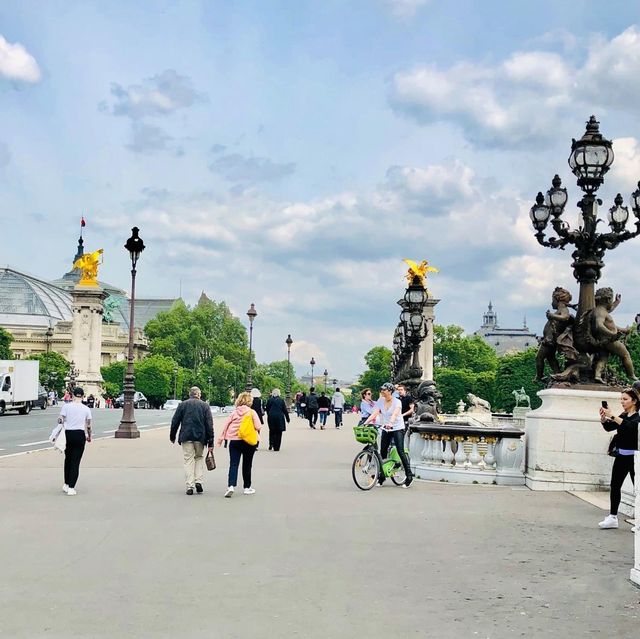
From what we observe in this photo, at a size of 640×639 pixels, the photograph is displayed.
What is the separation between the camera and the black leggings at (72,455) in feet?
47.6

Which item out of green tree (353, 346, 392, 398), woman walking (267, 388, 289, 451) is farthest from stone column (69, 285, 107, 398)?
woman walking (267, 388, 289, 451)

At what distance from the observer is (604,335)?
51.0 feet

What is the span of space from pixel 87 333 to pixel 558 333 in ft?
384

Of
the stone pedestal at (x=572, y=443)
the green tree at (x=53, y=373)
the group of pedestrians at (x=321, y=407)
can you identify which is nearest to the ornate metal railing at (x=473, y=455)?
the stone pedestal at (x=572, y=443)

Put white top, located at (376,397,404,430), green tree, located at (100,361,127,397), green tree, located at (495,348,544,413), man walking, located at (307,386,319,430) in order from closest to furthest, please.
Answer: white top, located at (376,397,404,430) < man walking, located at (307,386,319,430) < green tree, located at (495,348,544,413) < green tree, located at (100,361,127,397)

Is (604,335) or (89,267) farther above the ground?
(89,267)

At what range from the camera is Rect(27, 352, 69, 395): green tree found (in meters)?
120

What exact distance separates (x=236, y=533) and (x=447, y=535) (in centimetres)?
237

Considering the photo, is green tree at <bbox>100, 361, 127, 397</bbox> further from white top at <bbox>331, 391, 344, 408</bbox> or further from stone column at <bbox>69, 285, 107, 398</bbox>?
white top at <bbox>331, 391, 344, 408</bbox>

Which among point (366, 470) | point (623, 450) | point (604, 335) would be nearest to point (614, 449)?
point (623, 450)

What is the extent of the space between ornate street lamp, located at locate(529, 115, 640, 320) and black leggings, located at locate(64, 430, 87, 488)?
863 cm

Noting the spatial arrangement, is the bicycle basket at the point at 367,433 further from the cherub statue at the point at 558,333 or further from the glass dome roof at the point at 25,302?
the glass dome roof at the point at 25,302

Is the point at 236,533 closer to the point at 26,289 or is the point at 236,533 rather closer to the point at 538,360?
the point at 538,360

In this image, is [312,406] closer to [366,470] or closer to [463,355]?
[366,470]
